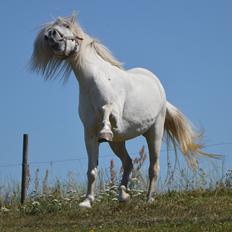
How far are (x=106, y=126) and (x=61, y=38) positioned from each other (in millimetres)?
1251

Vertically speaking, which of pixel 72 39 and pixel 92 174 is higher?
pixel 72 39

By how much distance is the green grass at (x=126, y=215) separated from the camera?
6941 mm

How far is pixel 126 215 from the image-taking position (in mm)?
7926

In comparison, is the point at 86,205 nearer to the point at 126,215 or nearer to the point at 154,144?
the point at 126,215

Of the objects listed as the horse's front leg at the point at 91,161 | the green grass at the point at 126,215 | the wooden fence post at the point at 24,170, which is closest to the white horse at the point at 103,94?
the horse's front leg at the point at 91,161

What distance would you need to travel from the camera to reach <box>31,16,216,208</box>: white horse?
8531 mm

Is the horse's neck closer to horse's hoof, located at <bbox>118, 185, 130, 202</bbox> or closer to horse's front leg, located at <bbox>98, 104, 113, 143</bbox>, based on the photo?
horse's front leg, located at <bbox>98, 104, 113, 143</bbox>

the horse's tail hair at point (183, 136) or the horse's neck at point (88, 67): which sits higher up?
the horse's neck at point (88, 67)

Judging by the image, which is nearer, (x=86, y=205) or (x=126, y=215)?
(x=126, y=215)

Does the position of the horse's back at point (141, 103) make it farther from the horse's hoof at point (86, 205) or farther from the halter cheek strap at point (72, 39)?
the horse's hoof at point (86, 205)

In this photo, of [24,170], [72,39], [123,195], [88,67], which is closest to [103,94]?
[88,67]

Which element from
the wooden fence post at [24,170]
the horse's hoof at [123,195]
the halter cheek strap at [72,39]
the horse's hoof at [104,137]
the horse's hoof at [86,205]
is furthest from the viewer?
the wooden fence post at [24,170]

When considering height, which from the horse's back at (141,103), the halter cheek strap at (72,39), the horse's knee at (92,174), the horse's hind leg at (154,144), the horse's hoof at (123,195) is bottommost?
the horse's hoof at (123,195)

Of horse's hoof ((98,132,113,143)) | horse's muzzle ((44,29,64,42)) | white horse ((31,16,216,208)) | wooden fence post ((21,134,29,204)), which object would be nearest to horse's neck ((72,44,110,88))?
white horse ((31,16,216,208))
